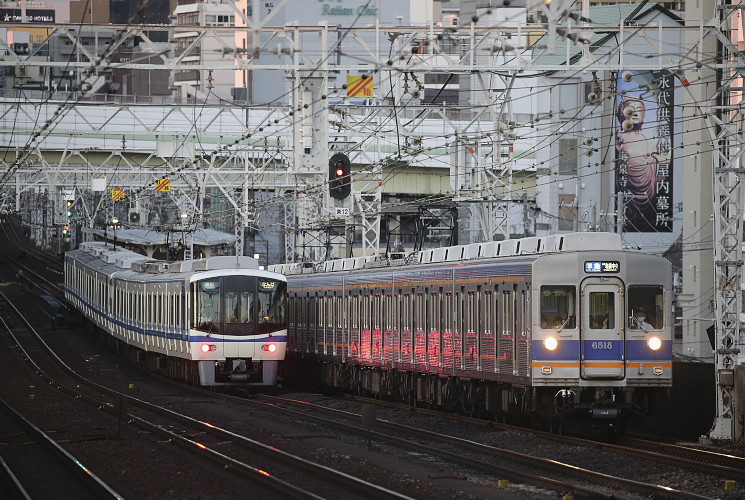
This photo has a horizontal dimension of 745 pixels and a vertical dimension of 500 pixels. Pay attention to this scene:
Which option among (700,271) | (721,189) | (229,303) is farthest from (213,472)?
(700,271)

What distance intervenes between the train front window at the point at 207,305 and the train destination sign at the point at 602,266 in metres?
12.2

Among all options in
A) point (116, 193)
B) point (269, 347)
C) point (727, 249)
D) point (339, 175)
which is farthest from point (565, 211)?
point (727, 249)

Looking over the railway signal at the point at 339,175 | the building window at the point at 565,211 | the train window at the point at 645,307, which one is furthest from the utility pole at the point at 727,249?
the building window at the point at 565,211

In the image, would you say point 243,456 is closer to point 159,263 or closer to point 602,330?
point 602,330

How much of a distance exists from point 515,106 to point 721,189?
6320 cm

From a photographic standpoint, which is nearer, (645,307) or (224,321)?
(645,307)

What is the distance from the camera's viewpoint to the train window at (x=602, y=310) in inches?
773

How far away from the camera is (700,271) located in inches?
1768

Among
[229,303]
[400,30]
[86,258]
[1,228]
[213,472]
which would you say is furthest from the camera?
[1,228]

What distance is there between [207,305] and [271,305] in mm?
1423

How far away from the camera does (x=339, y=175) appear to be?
3122cm

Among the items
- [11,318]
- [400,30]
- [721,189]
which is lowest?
[11,318]

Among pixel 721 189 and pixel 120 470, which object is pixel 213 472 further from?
pixel 721 189

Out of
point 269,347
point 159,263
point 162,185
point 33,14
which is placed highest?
point 33,14
